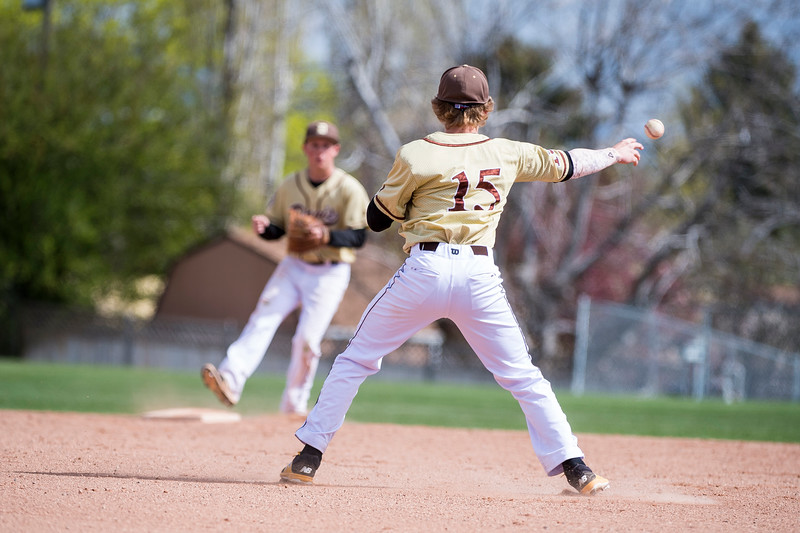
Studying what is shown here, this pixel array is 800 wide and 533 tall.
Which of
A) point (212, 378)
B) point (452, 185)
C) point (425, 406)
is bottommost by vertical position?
point (425, 406)

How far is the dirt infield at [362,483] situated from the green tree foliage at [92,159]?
1486 centimetres

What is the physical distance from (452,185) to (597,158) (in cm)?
85

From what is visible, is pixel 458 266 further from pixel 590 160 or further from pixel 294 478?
pixel 294 478

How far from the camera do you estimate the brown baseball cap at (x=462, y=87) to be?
473 cm

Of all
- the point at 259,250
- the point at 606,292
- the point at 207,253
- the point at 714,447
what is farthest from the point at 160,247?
the point at 714,447

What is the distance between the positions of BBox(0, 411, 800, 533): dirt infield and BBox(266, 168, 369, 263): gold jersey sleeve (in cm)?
149

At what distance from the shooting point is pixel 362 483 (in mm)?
5070

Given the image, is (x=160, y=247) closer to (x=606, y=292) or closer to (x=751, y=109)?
(x=606, y=292)

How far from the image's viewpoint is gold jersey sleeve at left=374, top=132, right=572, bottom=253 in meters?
4.65

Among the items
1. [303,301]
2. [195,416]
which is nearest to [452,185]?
[303,301]

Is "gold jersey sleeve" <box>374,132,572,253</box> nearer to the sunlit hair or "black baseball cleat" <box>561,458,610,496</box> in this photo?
the sunlit hair

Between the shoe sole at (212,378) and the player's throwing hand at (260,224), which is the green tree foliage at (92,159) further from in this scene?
the shoe sole at (212,378)

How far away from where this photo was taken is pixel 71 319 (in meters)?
21.6

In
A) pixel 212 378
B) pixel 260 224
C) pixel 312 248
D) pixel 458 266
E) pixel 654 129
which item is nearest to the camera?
pixel 458 266
